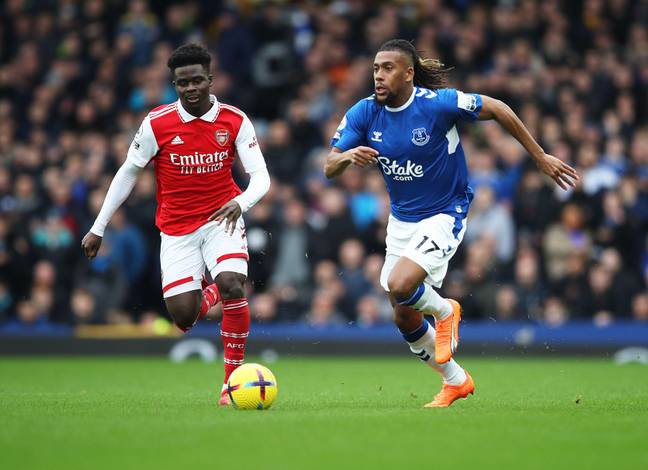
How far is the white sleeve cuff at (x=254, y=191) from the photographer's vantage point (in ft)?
32.9

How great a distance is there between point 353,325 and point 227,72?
214 inches

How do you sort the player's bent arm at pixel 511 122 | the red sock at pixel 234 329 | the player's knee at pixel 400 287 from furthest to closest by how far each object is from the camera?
the red sock at pixel 234 329, the player's bent arm at pixel 511 122, the player's knee at pixel 400 287

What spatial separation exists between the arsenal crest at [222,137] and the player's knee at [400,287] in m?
1.92

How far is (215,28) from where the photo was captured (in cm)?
2291

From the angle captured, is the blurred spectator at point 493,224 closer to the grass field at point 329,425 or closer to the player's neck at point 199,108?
the grass field at point 329,425

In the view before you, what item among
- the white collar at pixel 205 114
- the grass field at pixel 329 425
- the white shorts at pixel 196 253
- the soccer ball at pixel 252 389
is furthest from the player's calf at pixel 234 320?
the white collar at pixel 205 114

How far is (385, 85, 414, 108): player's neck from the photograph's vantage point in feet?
32.6

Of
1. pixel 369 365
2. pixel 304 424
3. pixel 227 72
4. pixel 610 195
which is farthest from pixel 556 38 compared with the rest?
pixel 304 424

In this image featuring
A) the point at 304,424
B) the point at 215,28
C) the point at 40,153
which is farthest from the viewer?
the point at 215,28

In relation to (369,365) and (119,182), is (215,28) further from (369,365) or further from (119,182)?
(119,182)

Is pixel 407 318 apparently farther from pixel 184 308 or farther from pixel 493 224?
pixel 493 224

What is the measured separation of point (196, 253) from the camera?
10570 mm

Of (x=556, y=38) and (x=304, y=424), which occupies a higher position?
(x=556, y=38)

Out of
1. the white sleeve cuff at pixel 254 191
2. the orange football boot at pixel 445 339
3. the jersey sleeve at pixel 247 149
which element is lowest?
the orange football boot at pixel 445 339
